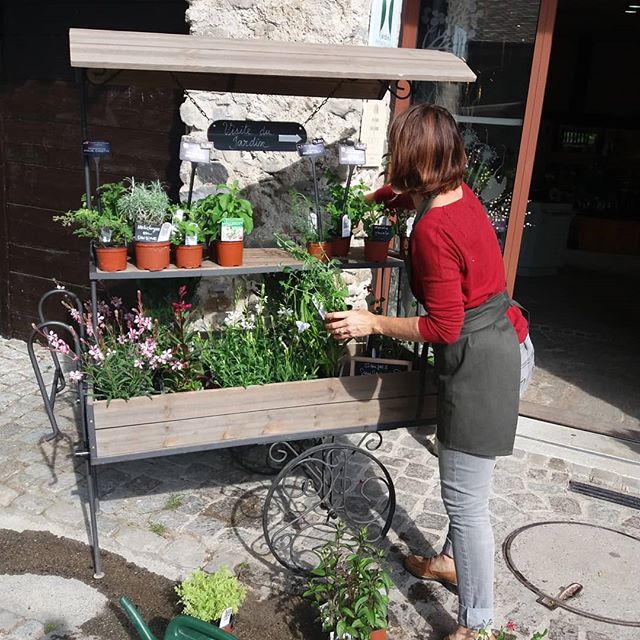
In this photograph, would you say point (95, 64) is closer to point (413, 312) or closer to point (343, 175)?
point (343, 175)

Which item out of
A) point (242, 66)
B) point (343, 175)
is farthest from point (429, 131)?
point (343, 175)

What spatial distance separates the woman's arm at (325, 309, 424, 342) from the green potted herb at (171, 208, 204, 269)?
72cm

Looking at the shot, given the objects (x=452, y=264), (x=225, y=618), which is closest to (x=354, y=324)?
(x=452, y=264)

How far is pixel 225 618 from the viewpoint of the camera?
2789mm

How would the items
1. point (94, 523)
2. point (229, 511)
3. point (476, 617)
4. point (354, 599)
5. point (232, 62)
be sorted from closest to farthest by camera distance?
point (354, 599) → point (476, 617) → point (232, 62) → point (94, 523) → point (229, 511)

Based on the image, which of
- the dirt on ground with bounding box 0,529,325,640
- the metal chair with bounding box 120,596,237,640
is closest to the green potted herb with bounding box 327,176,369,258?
the dirt on ground with bounding box 0,529,325,640

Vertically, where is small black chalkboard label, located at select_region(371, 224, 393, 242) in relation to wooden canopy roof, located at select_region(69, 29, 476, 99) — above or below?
below

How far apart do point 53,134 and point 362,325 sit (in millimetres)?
3889

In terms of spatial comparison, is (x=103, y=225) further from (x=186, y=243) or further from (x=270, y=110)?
(x=270, y=110)

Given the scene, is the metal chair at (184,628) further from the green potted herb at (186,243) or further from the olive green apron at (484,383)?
the green potted herb at (186,243)

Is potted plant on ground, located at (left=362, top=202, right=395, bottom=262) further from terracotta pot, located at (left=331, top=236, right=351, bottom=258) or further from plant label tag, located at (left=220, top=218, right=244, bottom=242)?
Answer: plant label tag, located at (left=220, top=218, right=244, bottom=242)

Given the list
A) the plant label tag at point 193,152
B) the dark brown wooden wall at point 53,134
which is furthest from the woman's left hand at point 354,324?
the dark brown wooden wall at point 53,134

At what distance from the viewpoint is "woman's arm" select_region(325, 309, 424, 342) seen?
2.82 meters

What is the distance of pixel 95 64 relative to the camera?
8.96 ft
